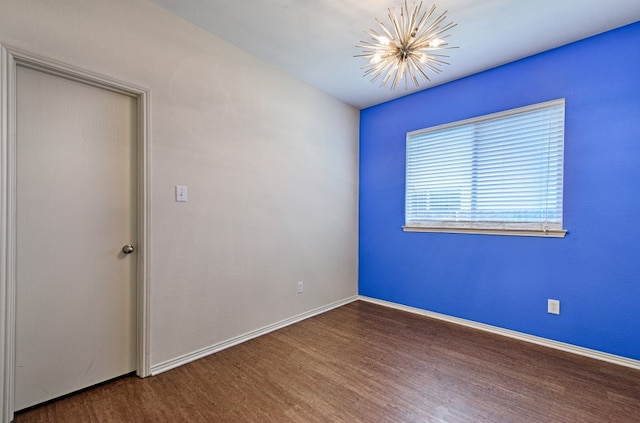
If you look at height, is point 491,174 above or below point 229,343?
above

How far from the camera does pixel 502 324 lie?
2.65 m

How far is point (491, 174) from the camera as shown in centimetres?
272

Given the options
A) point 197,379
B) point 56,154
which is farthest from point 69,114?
point 197,379

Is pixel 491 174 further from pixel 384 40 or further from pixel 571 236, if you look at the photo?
pixel 384 40

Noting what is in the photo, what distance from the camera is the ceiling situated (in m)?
1.90

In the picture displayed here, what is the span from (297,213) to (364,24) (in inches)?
70.5

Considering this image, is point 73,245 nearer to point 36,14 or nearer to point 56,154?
point 56,154

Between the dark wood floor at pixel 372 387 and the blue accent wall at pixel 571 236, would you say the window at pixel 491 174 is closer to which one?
the blue accent wall at pixel 571 236

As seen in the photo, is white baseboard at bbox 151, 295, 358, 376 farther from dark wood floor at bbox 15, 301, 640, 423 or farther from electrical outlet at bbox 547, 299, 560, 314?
electrical outlet at bbox 547, 299, 560, 314

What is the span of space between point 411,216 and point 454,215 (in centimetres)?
48

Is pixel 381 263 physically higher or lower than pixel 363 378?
higher

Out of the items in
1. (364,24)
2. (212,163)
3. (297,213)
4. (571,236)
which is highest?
(364,24)

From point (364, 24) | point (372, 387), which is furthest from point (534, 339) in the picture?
point (364, 24)

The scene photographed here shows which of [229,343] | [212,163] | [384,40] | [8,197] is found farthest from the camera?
[229,343]
